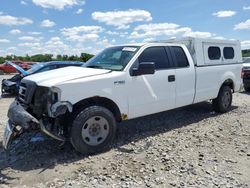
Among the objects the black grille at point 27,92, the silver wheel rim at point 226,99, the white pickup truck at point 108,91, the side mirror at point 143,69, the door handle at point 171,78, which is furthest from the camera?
the silver wheel rim at point 226,99

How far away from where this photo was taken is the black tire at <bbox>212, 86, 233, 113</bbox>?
7719mm

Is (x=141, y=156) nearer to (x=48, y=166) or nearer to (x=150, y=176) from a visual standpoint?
(x=150, y=176)

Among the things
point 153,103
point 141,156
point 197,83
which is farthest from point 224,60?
point 141,156

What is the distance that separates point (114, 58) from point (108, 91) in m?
1.07

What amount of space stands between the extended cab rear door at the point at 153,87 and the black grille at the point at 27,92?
5.70 feet

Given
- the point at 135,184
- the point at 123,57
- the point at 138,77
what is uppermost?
the point at 123,57

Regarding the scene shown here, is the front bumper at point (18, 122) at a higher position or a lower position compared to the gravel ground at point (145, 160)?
higher

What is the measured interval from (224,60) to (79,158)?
204 inches

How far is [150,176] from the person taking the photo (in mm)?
4047

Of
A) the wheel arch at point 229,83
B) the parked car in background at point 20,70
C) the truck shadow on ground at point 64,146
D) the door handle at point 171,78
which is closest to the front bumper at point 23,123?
the truck shadow on ground at point 64,146

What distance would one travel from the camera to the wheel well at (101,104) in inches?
191

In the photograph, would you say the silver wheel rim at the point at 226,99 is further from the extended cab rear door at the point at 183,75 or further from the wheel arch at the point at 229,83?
the extended cab rear door at the point at 183,75

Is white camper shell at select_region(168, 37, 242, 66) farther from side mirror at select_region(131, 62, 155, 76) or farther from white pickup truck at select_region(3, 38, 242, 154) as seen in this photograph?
side mirror at select_region(131, 62, 155, 76)

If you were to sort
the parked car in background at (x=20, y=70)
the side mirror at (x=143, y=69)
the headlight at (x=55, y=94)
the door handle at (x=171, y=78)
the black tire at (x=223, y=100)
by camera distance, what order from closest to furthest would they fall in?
the headlight at (x=55, y=94)
the side mirror at (x=143, y=69)
the door handle at (x=171, y=78)
the black tire at (x=223, y=100)
the parked car in background at (x=20, y=70)
